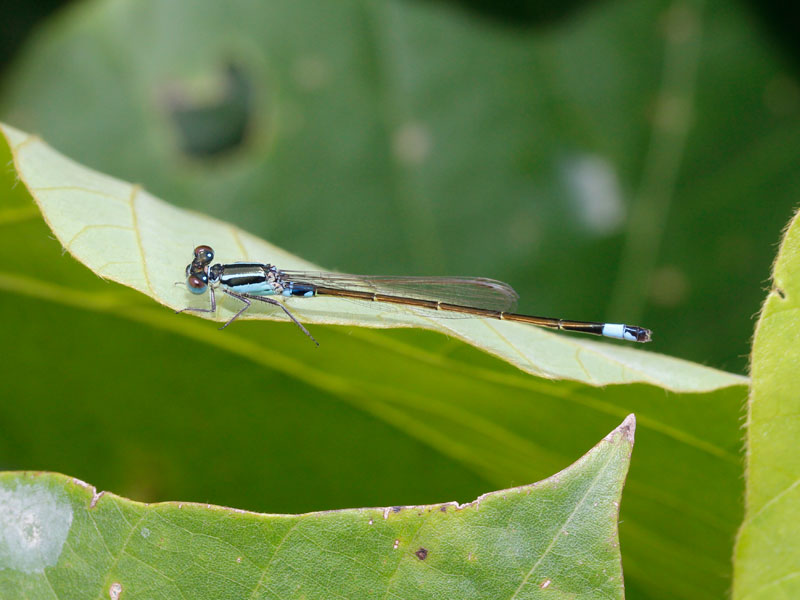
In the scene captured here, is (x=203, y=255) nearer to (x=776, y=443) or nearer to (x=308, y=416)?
(x=308, y=416)

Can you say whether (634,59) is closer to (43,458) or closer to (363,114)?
(363,114)

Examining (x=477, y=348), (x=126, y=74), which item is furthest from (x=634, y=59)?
(x=477, y=348)

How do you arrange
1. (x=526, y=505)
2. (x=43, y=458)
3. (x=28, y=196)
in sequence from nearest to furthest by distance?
(x=526, y=505)
(x=28, y=196)
(x=43, y=458)

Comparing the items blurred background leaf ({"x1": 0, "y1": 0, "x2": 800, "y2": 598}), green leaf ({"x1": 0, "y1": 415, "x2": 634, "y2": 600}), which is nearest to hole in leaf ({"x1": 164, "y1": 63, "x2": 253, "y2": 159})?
blurred background leaf ({"x1": 0, "y1": 0, "x2": 800, "y2": 598})

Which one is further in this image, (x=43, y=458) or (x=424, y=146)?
(x=424, y=146)

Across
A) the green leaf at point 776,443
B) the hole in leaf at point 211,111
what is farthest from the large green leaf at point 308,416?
the hole in leaf at point 211,111
